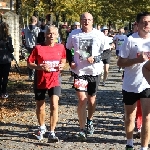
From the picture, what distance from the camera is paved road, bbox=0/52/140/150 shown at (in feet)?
21.7

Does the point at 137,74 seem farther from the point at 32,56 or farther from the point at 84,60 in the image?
the point at 32,56

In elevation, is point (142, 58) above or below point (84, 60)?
above

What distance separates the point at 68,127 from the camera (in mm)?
7840

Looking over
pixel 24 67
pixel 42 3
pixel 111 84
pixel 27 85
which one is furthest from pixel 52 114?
pixel 42 3

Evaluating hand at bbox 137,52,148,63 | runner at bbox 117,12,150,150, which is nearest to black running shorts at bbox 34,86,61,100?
runner at bbox 117,12,150,150

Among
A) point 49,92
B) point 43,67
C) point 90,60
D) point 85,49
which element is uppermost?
point 85,49

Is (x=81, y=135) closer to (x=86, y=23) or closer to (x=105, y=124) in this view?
(x=105, y=124)

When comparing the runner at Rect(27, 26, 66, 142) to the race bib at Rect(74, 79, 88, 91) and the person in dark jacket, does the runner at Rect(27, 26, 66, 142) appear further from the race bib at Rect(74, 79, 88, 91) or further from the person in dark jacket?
the person in dark jacket

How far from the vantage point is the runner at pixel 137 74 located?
5.49m

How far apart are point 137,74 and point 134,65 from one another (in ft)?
0.43

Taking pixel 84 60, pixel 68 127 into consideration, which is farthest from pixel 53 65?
pixel 68 127

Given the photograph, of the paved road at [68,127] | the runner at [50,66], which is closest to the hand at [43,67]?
the runner at [50,66]

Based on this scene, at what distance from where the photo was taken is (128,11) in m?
42.8

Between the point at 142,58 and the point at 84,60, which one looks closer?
the point at 142,58
